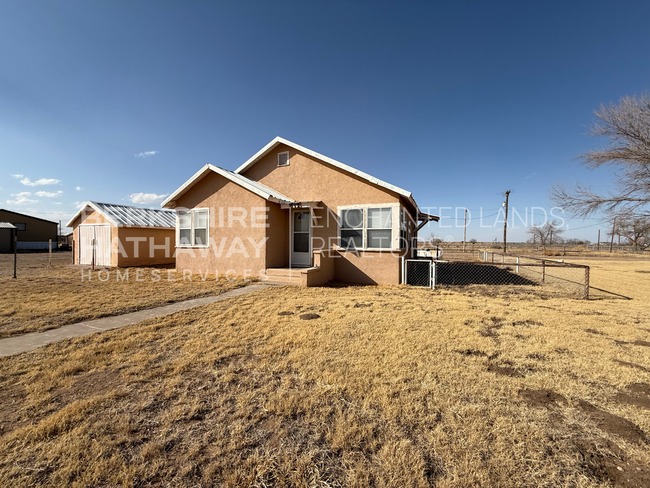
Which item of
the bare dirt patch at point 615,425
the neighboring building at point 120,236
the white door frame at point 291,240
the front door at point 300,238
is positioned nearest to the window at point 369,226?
the white door frame at point 291,240

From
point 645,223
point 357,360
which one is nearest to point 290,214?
point 357,360

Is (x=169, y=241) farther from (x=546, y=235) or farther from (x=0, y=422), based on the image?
(x=546, y=235)

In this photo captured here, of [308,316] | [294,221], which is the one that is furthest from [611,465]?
[294,221]

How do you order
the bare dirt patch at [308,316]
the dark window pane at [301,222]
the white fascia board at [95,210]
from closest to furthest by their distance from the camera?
the bare dirt patch at [308,316], the dark window pane at [301,222], the white fascia board at [95,210]

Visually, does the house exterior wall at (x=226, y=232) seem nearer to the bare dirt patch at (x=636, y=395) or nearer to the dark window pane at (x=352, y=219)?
the dark window pane at (x=352, y=219)

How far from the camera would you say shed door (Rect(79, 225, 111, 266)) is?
49.5ft

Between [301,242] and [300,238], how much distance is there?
17 cm

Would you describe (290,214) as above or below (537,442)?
above

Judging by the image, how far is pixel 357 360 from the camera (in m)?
3.68

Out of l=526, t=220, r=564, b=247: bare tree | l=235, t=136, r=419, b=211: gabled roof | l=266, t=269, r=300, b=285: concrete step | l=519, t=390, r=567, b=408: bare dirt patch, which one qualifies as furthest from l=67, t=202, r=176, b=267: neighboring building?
l=526, t=220, r=564, b=247: bare tree

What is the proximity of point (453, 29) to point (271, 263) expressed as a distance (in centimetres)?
1079

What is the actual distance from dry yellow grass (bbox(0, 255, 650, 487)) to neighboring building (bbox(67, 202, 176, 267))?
41.8 ft

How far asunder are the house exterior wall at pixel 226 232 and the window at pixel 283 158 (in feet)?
7.79

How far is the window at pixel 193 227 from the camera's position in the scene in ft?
36.8
